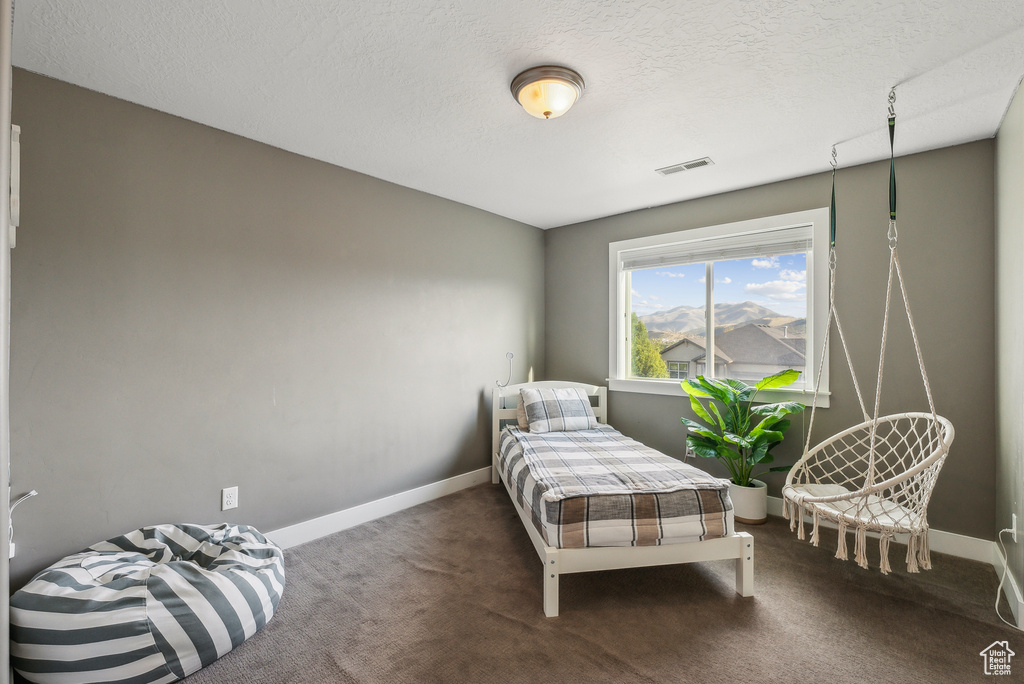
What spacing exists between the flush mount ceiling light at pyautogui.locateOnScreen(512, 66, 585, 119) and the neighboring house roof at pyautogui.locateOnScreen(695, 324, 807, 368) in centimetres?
247

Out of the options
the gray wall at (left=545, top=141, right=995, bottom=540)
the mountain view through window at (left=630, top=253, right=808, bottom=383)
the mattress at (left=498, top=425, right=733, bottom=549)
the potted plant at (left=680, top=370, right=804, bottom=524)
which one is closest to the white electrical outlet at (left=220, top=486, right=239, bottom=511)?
the mattress at (left=498, top=425, right=733, bottom=549)

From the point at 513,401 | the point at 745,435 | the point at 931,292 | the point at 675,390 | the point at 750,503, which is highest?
the point at 931,292

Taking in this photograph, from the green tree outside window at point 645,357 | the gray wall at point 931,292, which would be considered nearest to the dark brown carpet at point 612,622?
the gray wall at point 931,292

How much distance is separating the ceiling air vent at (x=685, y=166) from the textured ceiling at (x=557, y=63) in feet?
0.27

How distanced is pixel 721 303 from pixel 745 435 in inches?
44.7

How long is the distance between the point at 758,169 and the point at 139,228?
3.71m

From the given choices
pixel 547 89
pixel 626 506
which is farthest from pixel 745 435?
pixel 547 89

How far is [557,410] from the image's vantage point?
397cm

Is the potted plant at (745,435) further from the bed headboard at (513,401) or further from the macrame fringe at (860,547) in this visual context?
the macrame fringe at (860,547)

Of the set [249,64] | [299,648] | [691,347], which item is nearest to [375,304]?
[249,64]

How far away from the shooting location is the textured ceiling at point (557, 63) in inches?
68.6

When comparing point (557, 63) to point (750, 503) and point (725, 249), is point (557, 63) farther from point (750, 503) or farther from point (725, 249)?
point (750, 503)

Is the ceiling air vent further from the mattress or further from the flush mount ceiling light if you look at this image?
the mattress

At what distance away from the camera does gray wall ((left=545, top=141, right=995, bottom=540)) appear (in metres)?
2.77
